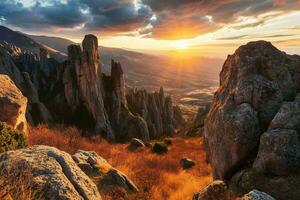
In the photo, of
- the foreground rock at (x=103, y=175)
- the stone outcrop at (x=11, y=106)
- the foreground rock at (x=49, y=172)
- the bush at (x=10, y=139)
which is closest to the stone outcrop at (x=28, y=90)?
the stone outcrop at (x=11, y=106)

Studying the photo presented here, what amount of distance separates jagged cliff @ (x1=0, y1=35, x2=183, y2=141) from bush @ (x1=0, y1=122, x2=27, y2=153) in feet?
164

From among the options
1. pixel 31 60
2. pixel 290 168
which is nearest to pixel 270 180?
pixel 290 168

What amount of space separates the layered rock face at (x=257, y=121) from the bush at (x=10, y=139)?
11534 millimetres

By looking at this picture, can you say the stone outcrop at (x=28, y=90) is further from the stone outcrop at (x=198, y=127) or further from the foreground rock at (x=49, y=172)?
the foreground rock at (x=49, y=172)

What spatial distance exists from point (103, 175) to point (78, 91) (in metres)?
61.5

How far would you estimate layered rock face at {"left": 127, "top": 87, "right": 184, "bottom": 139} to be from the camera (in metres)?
109

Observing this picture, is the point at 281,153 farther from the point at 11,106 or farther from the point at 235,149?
the point at 11,106

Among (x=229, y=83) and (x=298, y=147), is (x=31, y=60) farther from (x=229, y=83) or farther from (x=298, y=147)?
(x=298, y=147)

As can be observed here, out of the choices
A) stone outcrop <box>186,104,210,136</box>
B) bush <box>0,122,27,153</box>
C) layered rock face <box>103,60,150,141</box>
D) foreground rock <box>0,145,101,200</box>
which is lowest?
stone outcrop <box>186,104,210,136</box>

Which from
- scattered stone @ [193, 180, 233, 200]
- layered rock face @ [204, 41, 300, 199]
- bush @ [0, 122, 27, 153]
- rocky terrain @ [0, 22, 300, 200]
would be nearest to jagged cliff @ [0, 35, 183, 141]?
rocky terrain @ [0, 22, 300, 200]

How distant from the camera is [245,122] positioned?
674 inches

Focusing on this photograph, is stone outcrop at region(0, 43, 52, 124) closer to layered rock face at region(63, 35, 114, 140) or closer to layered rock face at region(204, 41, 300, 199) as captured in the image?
layered rock face at region(63, 35, 114, 140)

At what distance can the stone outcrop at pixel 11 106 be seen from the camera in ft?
91.2

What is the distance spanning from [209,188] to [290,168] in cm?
385
